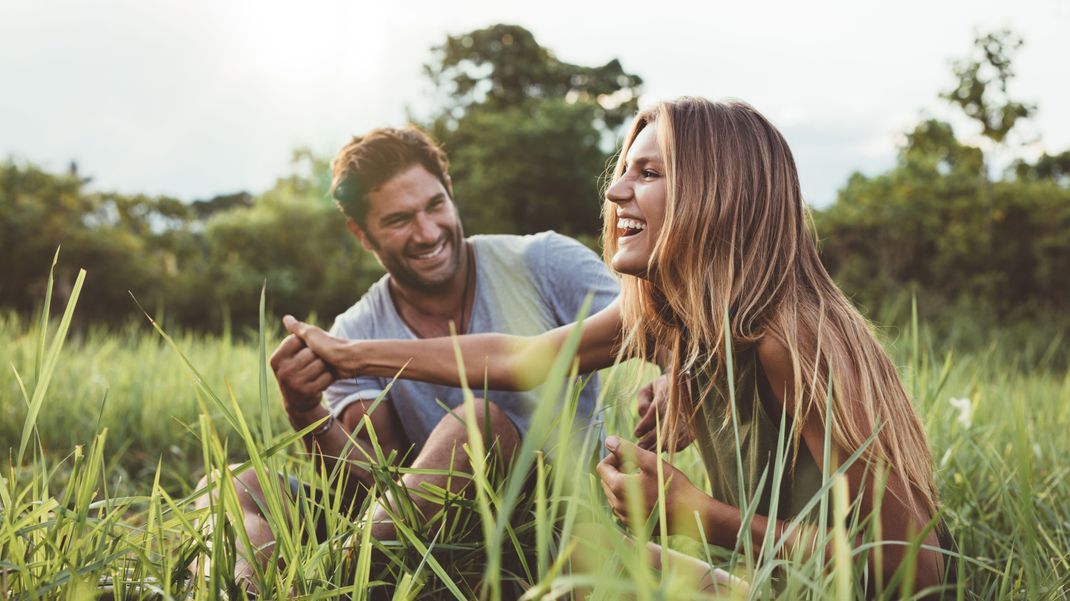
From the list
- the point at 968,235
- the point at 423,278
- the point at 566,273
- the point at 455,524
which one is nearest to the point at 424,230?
the point at 423,278

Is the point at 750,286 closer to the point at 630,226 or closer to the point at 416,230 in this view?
the point at 630,226

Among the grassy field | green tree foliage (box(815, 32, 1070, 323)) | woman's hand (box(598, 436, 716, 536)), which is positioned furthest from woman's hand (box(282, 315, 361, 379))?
green tree foliage (box(815, 32, 1070, 323))

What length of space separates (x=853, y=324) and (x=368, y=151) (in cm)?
164

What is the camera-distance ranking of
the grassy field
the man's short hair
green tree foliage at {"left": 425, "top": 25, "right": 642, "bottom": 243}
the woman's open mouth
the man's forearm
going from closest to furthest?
the grassy field → the woman's open mouth → the man's forearm → the man's short hair → green tree foliage at {"left": 425, "top": 25, "right": 642, "bottom": 243}

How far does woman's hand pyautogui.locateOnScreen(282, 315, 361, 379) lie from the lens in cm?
175

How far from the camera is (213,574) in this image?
3.39 ft

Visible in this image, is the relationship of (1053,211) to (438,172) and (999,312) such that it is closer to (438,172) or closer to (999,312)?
(999,312)

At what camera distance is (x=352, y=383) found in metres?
2.56

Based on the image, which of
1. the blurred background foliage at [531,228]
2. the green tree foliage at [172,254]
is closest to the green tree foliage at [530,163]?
Result: the blurred background foliage at [531,228]

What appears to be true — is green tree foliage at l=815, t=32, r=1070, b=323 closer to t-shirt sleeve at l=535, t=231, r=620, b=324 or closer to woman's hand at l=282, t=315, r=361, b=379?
t-shirt sleeve at l=535, t=231, r=620, b=324

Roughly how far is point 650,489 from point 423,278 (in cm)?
140

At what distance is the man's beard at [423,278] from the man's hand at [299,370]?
672 mm

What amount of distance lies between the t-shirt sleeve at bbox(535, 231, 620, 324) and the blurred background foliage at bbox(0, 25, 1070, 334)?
556 centimetres

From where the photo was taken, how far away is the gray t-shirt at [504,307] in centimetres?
243
